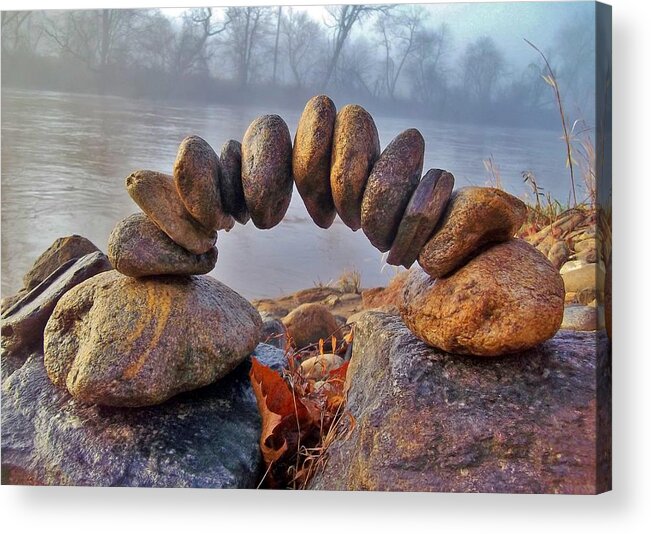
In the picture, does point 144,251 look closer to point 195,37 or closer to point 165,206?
point 165,206

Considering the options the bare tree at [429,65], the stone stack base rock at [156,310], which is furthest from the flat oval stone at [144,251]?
the bare tree at [429,65]

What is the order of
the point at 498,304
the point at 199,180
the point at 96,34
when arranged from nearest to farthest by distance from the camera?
the point at 498,304 < the point at 199,180 < the point at 96,34

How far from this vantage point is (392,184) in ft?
5.32

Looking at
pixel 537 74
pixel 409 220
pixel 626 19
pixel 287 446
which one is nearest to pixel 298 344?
pixel 287 446

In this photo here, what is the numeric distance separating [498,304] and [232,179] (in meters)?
0.67

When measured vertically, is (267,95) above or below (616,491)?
above

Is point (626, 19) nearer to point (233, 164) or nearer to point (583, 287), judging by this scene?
point (583, 287)

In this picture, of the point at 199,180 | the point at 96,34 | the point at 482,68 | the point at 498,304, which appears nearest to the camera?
the point at 498,304

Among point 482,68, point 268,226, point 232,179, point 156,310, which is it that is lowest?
point 156,310

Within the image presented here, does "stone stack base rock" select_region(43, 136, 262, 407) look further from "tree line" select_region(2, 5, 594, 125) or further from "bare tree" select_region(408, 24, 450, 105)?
"bare tree" select_region(408, 24, 450, 105)

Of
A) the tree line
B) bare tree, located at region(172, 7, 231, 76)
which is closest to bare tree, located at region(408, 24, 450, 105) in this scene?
the tree line

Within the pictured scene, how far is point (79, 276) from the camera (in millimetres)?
2053

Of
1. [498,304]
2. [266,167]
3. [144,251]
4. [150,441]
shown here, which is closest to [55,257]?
[144,251]

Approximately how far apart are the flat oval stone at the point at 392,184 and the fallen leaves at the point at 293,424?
464 mm
